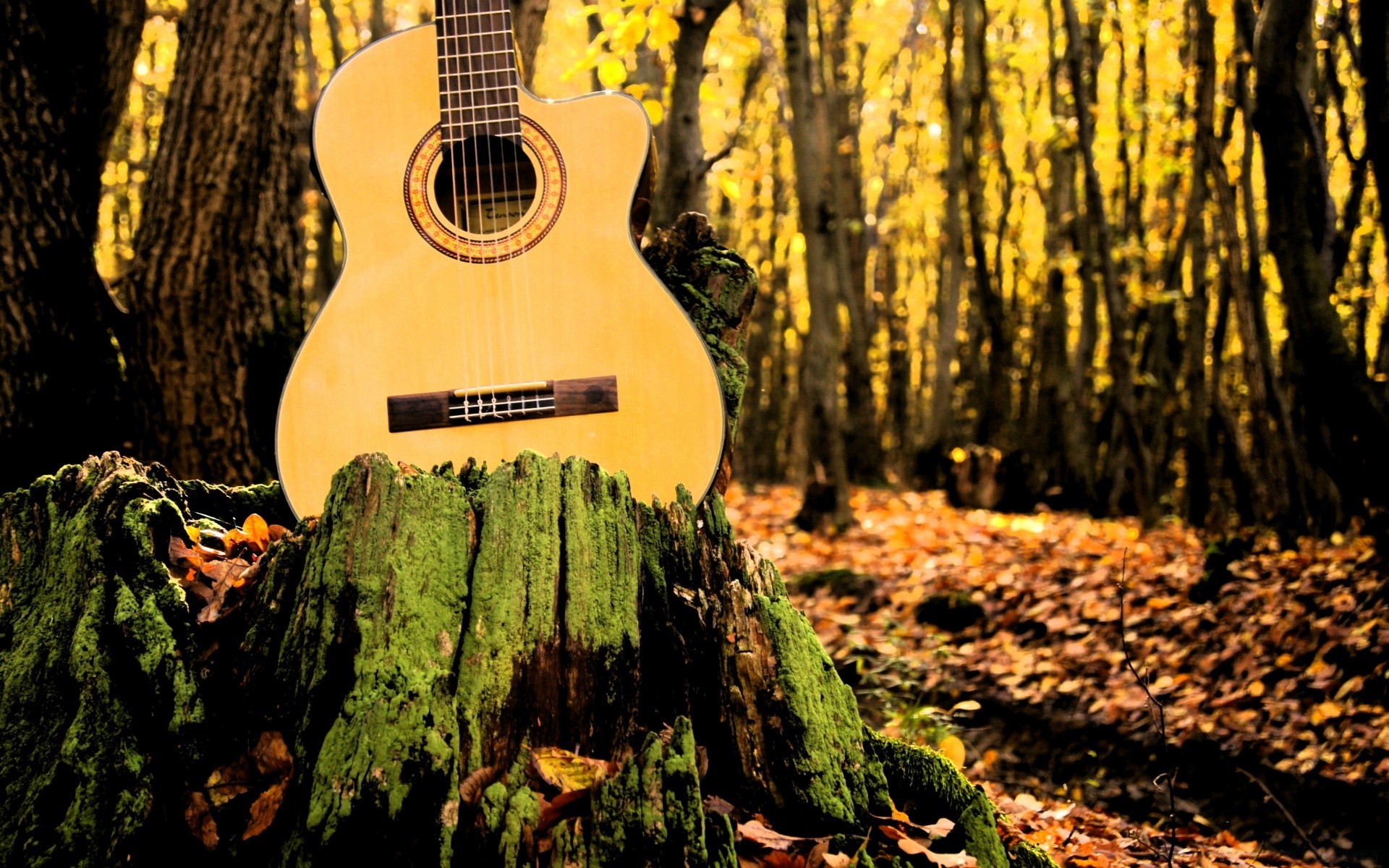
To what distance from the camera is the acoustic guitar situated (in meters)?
3.10

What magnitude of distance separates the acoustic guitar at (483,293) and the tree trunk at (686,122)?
3.62 metres

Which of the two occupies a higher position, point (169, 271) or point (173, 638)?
point (169, 271)

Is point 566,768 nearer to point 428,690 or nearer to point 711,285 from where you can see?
point 428,690

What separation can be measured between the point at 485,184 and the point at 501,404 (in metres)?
0.77

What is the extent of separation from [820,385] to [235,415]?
5920 millimetres

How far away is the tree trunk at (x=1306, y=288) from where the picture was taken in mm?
4777

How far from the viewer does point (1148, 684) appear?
210 inches

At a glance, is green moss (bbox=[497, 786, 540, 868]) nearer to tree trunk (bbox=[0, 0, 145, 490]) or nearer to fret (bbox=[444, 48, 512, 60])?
fret (bbox=[444, 48, 512, 60])

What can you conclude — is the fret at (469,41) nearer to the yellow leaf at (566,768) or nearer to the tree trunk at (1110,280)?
the yellow leaf at (566,768)

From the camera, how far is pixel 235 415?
4.62 meters

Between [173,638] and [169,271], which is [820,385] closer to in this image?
[169,271]

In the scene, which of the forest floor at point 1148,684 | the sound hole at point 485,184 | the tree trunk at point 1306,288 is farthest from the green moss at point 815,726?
the tree trunk at point 1306,288

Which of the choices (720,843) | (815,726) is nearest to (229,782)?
(720,843)

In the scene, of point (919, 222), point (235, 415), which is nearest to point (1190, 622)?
point (235, 415)
